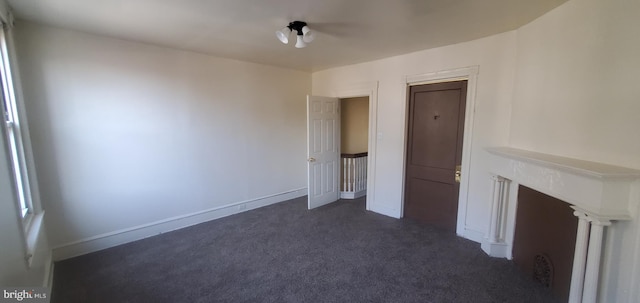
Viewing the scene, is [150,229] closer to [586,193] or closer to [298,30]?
[298,30]

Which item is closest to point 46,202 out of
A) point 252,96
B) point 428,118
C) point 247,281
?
point 247,281

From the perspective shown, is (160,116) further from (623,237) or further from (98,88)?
(623,237)

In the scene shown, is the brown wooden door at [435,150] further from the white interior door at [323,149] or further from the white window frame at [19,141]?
the white window frame at [19,141]

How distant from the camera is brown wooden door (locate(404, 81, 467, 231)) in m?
3.23

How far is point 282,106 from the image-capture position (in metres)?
4.48

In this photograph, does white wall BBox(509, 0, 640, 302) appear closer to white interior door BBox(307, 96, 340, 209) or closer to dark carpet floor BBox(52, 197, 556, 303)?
dark carpet floor BBox(52, 197, 556, 303)

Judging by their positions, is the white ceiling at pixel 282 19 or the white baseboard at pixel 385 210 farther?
the white baseboard at pixel 385 210

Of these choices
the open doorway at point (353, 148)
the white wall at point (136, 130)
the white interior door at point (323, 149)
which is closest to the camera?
the white wall at point (136, 130)

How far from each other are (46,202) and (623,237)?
15.9ft

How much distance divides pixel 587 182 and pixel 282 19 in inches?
102

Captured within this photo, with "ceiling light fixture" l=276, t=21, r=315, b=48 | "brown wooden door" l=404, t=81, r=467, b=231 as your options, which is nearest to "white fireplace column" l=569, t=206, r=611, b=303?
"brown wooden door" l=404, t=81, r=467, b=231

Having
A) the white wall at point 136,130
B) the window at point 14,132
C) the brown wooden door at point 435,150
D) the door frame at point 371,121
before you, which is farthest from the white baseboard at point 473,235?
the window at point 14,132

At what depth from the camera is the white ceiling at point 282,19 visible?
201 centimetres

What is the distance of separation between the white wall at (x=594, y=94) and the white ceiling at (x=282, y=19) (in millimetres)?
312
